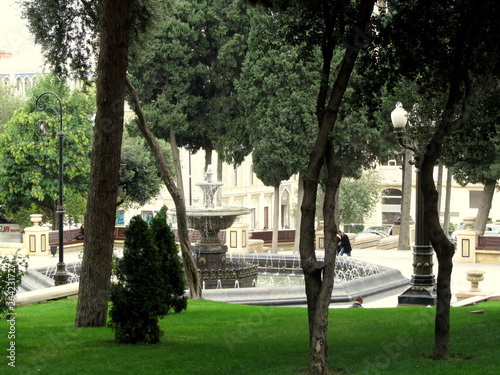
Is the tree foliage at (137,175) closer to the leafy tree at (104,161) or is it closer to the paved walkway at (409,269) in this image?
the paved walkway at (409,269)

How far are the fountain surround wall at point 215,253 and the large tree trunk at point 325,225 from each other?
1184cm

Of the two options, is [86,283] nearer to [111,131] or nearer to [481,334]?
[111,131]

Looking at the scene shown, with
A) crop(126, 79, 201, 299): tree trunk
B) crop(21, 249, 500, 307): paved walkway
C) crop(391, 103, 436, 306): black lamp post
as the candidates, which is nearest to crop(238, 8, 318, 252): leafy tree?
crop(21, 249, 500, 307): paved walkway

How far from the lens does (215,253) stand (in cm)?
2055

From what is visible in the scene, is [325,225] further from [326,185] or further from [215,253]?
[215,253]

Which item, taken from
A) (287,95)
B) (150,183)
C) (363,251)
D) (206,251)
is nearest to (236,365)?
(206,251)

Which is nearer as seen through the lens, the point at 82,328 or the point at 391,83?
the point at 391,83

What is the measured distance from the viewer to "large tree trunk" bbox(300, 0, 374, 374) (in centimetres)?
737

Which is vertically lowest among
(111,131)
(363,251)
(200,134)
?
(363,251)

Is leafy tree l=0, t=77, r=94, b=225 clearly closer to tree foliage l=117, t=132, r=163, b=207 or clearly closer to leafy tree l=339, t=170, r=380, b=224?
tree foliage l=117, t=132, r=163, b=207

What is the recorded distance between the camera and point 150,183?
40.9 metres

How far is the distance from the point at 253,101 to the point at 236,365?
24169 millimetres

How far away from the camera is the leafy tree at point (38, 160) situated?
36.1 meters

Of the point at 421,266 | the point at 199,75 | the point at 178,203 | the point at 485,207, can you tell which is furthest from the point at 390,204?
the point at 178,203
